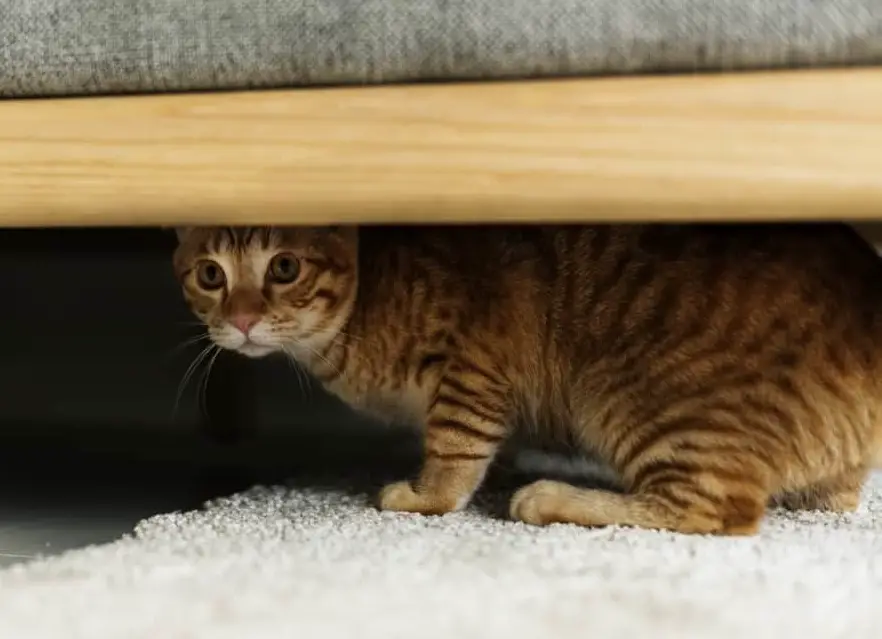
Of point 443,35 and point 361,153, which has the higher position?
point 443,35

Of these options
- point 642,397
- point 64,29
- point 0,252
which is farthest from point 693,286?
point 0,252

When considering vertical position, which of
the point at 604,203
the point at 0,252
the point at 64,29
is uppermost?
the point at 64,29

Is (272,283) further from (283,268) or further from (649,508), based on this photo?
(649,508)

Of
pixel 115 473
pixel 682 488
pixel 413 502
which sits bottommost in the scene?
pixel 115 473

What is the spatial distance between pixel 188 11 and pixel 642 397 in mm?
625

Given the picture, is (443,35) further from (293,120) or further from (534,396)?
(534,396)

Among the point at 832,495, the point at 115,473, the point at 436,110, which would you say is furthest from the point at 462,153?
the point at 115,473

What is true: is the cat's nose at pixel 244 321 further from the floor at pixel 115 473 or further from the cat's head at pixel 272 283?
the floor at pixel 115 473

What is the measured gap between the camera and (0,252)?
2.04 m

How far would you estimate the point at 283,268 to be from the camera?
1264mm

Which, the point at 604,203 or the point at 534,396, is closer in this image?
the point at 604,203

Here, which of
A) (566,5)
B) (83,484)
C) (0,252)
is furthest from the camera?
(0,252)

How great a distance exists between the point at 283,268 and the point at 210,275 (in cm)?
10

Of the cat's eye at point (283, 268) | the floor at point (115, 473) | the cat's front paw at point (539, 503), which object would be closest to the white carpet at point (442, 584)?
the cat's front paw at point (539, 503)
